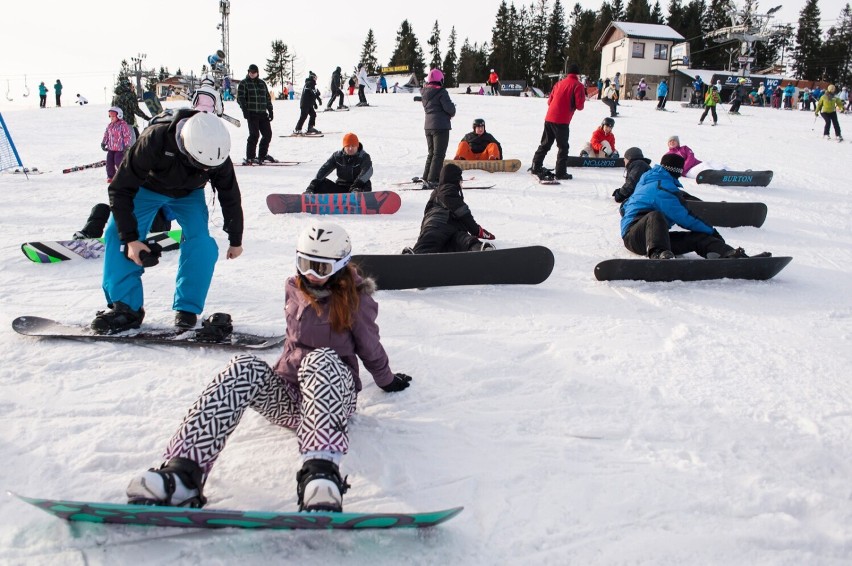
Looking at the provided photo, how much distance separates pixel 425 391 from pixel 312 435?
0.99m

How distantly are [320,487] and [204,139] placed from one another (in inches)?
78.3

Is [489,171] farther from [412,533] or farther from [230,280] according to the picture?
[412,533]

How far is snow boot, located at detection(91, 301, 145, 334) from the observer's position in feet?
11.3

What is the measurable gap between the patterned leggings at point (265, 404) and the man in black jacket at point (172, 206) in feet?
4.62

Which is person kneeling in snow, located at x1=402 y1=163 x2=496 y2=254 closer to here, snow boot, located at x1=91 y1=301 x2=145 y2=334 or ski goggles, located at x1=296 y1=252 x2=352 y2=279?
snow boot, located at x1=91 y1=301 x2=145 y2=334

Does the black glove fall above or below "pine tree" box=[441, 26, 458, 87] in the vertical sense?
below

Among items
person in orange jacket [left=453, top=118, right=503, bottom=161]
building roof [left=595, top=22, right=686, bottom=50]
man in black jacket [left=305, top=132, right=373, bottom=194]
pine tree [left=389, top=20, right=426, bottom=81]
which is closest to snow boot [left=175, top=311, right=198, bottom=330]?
man in black jacket [left=305, top=132, right=373, bottom=194]

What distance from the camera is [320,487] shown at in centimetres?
188

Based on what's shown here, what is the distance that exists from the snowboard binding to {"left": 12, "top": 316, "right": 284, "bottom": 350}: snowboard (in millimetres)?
29

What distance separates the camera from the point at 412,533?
77.3 inches

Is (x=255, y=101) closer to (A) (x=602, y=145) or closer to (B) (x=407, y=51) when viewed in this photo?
(A) (x=602, y=145)

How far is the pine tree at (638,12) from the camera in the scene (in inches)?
2434

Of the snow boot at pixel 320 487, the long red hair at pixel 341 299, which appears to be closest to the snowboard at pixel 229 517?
the snow boot at pixel 320 487

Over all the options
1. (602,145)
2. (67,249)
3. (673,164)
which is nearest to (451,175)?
(673,164)
